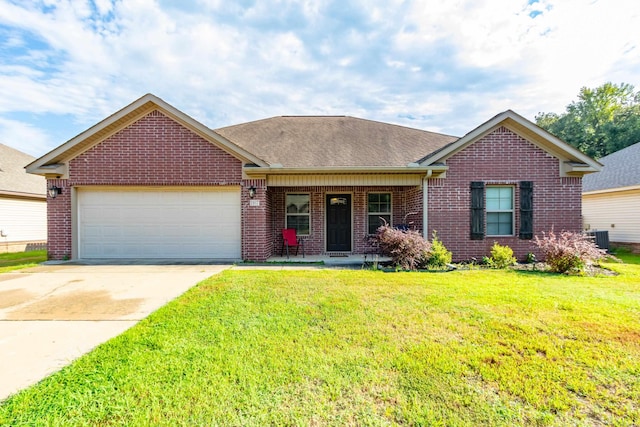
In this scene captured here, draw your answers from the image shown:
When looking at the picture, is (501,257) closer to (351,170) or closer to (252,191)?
(351,170)

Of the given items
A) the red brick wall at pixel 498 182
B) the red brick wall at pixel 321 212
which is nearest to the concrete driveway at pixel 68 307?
the red brick wall at pixel 321 212

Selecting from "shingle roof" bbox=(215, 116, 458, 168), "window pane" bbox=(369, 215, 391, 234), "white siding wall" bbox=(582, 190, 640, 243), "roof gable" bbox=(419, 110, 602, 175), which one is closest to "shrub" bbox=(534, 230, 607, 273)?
"roof gable" bbox=(419, 110, 602, 175)

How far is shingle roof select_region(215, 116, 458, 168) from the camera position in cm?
979

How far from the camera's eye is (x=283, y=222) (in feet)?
35.1

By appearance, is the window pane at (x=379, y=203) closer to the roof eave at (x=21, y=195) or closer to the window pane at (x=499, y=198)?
the window pane at (x=499, y=198)

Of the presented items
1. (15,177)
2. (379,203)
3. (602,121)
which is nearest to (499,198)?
(379,203)

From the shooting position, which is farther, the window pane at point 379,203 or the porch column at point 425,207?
the window pane at point 379,203

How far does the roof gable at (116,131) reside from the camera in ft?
28.6

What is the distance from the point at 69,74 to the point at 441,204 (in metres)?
14.1

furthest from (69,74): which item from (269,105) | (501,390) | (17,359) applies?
(501,390)

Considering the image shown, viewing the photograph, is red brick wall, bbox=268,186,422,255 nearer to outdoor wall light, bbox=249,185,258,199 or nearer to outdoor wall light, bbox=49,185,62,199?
outdoor wall light, bbox=249,185,258,199

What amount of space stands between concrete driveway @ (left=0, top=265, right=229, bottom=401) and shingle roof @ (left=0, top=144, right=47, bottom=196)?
7861mm

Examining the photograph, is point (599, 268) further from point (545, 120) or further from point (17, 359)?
point (545, 120)

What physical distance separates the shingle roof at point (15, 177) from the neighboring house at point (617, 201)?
24767 millimetres
